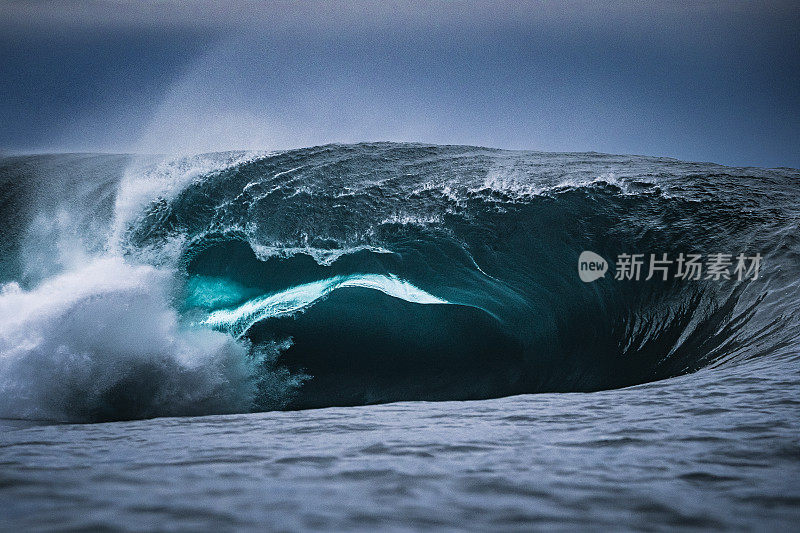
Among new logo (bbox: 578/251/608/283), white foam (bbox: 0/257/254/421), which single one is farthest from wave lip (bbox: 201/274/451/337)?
new logo (bbox: 578/251/608/283)

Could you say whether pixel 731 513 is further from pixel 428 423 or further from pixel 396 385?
pixel 396 385

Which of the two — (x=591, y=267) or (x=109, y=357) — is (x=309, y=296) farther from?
(x=591, y=267)

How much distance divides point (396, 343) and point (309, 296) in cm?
100

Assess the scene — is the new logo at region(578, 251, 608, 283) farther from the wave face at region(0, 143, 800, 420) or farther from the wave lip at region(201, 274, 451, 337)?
the wave lip at region(201, 274, 451, 337)

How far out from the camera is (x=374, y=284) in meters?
6.06

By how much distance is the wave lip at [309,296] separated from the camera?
233 inches

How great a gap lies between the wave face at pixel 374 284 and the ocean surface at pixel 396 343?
24mm

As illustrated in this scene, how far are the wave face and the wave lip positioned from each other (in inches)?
0.8

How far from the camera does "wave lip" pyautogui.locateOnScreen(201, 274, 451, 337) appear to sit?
19.4 ft

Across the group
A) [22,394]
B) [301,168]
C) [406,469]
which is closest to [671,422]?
[406,469]

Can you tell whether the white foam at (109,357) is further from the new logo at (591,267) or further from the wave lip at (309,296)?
the new logo at (591,267)

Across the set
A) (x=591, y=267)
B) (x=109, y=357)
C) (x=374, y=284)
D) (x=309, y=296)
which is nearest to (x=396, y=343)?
(x=374, y=284)

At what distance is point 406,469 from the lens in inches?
83.0

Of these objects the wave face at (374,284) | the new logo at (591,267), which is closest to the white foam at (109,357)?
the wave face at (374,284)
